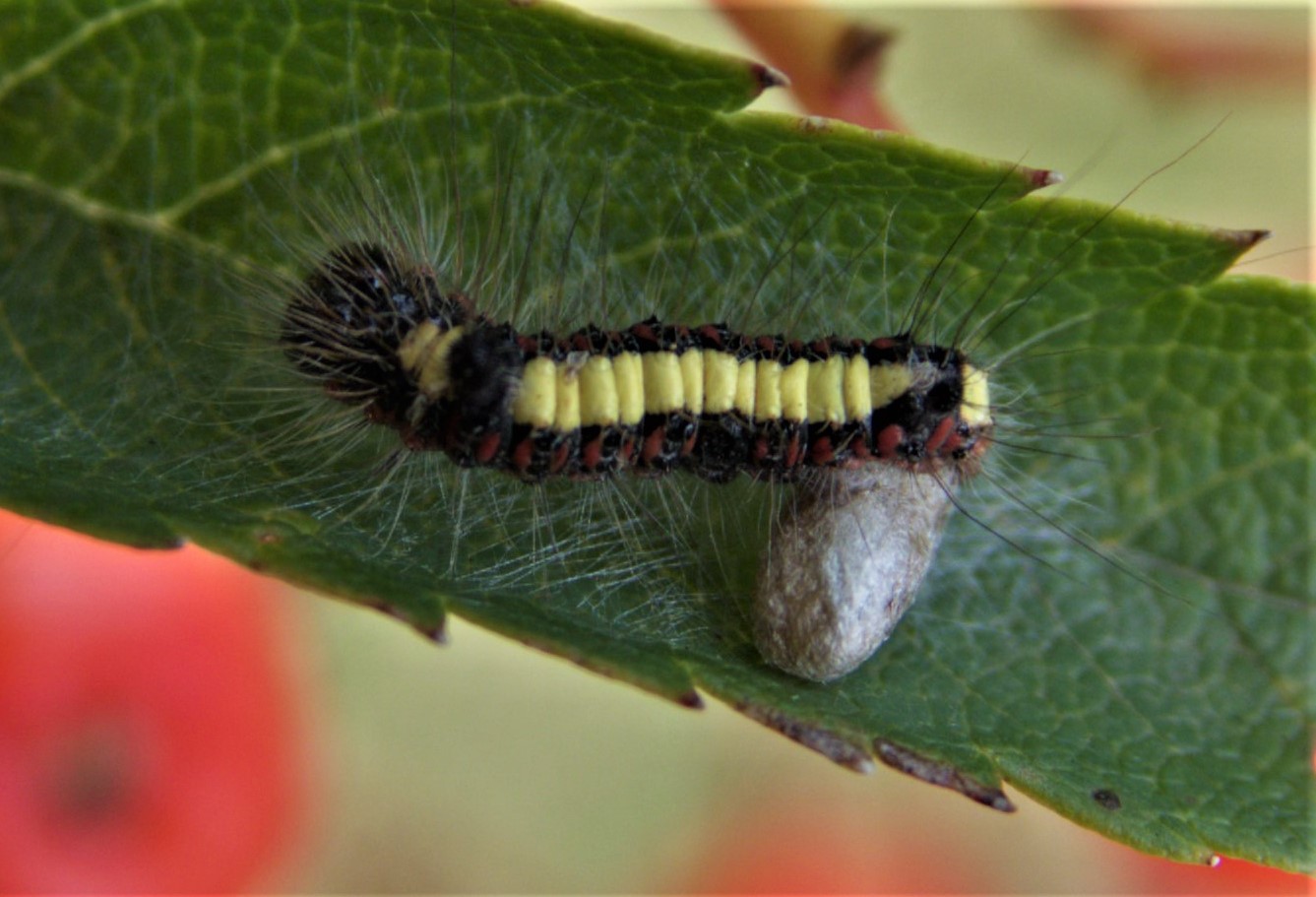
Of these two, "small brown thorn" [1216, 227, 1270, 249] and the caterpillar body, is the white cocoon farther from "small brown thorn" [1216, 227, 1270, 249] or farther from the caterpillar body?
"small brown thorn" [1216, 227, 1270, 249]

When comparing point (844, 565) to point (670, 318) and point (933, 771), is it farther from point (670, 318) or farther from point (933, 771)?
point (670, 318)

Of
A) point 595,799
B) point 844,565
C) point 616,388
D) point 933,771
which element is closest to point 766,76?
point 616,388

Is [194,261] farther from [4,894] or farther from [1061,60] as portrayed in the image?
[1061,60]

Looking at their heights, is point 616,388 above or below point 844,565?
above

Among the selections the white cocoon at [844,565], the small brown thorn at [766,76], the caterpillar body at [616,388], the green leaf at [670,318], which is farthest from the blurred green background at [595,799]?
the small brown thorn at [766,76]

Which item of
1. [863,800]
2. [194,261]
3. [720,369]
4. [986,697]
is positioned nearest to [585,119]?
[720,369]

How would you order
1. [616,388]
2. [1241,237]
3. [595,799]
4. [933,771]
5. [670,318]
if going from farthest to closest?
1. [595,799]
2. [670,318]
3. [616,388]
4. [1241,237]
5. [933,771]

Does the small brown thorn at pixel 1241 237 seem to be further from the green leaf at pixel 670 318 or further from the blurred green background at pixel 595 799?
the blurred green background at pixel 595 799
